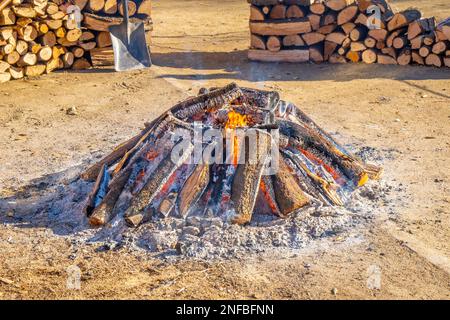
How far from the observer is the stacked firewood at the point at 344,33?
1095 cm

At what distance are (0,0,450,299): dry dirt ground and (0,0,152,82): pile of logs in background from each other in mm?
309

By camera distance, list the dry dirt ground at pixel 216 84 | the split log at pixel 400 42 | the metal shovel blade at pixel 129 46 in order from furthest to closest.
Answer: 1. the metal shovel blade at pixel 129 46
2. the split log at pixel 400 42
3. the dry dirt ground at pixel 216 84

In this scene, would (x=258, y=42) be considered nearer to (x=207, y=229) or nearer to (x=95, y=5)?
(x=95, y=5)

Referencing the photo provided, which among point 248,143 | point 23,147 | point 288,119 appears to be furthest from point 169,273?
point 23,147

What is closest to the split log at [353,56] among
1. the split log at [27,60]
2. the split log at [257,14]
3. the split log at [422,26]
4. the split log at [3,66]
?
the split log at [422,26]

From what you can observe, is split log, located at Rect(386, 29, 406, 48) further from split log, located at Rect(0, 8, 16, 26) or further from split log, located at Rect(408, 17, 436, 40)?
split log, located at Rect(0, 8, 16, 26)

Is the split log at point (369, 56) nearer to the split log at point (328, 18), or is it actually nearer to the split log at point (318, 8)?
the split log at point (328, 18)

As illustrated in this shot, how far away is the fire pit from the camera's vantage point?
221 inches

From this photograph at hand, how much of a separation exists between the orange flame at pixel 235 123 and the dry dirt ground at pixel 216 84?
0.99 metres

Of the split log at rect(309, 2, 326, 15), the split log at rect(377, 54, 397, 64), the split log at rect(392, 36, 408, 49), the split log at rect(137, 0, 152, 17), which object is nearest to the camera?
the split log at rect(392, 36, 408, 49)

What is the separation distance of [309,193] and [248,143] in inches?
29.1

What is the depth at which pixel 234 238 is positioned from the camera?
5371mm

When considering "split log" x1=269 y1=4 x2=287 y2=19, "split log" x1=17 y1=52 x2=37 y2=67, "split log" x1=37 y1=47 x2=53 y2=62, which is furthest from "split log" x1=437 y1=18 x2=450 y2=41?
"split log" x1=17 y1=52 x2=37 y2=67

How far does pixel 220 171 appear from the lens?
5773 mm
